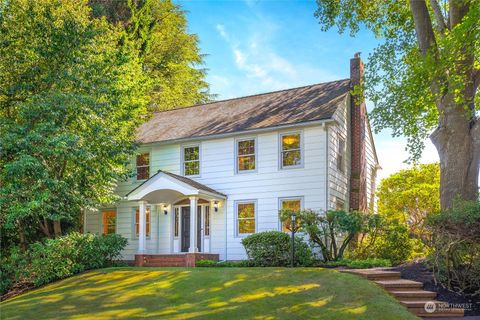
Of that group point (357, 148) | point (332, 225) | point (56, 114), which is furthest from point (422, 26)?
point (56, 114)

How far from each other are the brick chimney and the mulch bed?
630 cm

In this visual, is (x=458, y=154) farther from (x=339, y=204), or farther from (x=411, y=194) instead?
(x=411, y=194)

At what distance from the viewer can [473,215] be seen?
929 cm

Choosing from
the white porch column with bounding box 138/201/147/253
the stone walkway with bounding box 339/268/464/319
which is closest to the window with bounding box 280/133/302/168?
the white porch column with bounding box 138/201/147/253

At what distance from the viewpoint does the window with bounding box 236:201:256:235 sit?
17.0 meters

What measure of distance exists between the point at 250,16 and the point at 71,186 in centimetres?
821

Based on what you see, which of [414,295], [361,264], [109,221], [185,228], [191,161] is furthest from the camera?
[109,221]

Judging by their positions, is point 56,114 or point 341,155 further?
point 341,155

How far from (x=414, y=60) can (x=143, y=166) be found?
11.7m

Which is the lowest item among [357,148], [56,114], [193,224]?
[193,224]

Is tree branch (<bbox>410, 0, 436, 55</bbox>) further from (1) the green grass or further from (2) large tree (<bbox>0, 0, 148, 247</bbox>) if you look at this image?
(2) large tree (<bbox>0, 0, 148, 247</bbox>)

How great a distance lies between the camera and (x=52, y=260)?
1428cm

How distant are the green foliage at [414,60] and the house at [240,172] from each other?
1752 mm

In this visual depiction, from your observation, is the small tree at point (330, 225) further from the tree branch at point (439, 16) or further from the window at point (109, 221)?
the window at point (109, 221)
